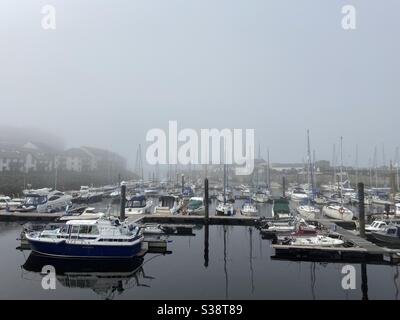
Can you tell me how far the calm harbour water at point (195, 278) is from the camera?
17.8m

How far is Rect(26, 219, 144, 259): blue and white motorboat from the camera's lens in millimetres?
23312

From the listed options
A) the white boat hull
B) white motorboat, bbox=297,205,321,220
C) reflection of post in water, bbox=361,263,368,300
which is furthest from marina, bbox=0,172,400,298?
the white boat hull

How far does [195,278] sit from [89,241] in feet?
26.1

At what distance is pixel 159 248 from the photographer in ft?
86.7

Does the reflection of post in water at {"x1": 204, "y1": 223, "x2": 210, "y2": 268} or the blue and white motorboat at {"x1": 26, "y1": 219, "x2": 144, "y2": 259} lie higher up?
the blue and white motorboat at {"x1": 26, "y1": 219, "x2": 144, "y2": 259}

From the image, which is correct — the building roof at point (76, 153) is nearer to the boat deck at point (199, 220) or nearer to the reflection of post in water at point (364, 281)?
the boat deck at point (199, 220)

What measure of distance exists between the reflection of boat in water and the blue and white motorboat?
46 cm

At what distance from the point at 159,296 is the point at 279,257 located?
1069 cm

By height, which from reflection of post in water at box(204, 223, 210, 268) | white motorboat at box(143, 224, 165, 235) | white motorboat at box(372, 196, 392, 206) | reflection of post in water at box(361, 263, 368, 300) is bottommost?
white motorboat at box(372, 196, 392, 206)

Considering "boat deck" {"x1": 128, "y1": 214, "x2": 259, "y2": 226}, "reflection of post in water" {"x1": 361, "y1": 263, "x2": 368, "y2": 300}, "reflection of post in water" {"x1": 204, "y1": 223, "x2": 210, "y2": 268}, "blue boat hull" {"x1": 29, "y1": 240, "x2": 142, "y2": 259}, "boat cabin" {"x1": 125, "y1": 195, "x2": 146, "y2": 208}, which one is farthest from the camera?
"boat cabin" {"x1": 125, "y1": 195, "x2": 146, "y2": 208}

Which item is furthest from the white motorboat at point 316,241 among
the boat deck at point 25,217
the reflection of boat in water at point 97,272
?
the boat deck at point 25,217

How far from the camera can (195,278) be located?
798 inches

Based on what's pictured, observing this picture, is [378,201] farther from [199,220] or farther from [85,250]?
[85,250]

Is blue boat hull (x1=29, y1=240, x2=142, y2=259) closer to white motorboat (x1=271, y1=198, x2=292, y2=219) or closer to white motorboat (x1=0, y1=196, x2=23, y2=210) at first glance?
white motorboat (x1=271, y1=198, x2=292, y2=219)
